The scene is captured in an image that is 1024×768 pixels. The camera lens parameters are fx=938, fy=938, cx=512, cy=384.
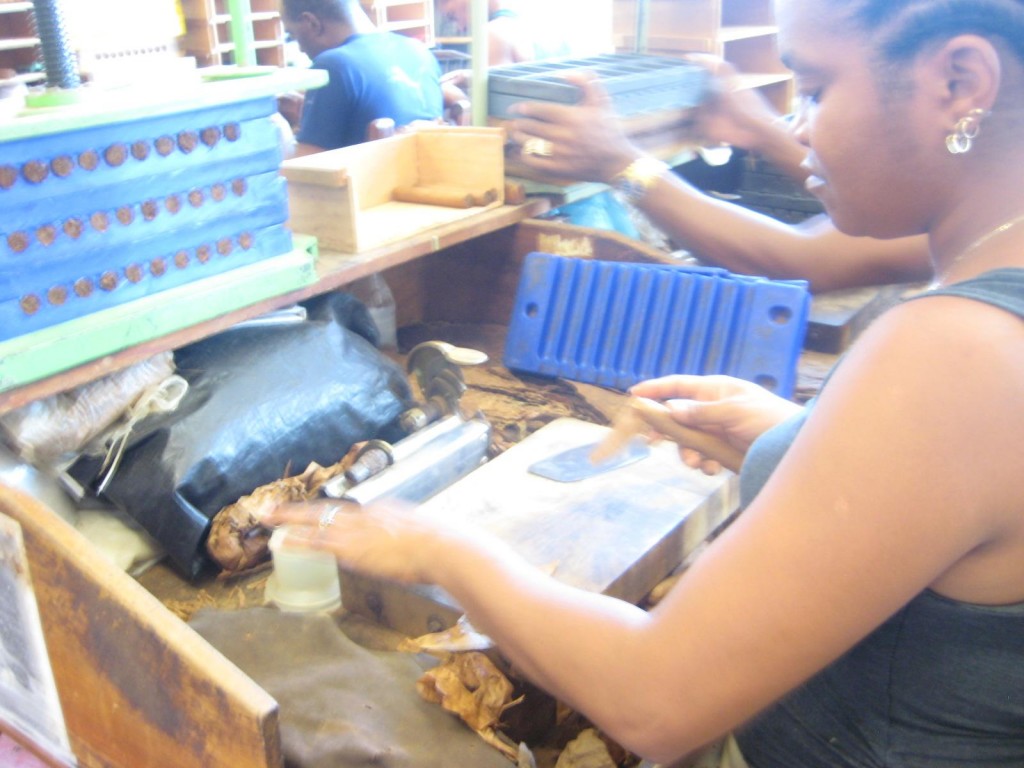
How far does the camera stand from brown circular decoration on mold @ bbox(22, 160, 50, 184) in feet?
3.24

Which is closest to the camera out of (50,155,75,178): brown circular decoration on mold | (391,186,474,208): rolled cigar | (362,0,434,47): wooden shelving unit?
(50,155,75,178): brown circular decoration on mold

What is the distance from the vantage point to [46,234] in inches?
40.3

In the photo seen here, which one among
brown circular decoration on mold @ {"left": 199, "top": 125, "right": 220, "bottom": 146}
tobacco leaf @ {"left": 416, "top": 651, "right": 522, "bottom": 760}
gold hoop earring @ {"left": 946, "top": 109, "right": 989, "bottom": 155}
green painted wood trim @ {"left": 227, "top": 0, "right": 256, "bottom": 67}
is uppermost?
green painted wood trim @ {"left": 227, "top": 0, "right": 256, "bottom": 67}

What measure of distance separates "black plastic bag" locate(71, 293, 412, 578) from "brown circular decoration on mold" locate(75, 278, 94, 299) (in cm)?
20

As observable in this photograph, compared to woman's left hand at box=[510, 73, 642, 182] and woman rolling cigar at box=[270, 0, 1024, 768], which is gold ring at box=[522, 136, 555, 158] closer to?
woman's left hand at box=[510, 73, 642, 182]

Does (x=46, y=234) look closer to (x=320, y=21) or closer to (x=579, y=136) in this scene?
(x=579, y=136)

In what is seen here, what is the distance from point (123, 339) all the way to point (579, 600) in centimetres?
68

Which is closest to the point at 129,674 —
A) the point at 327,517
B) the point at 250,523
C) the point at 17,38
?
the point at 327,517

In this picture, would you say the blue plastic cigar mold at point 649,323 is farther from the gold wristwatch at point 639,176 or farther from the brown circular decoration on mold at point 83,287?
the brown circular decoration on mold at point 83,287

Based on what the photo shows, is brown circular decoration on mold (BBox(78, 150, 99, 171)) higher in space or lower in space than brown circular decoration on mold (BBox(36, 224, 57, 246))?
higher

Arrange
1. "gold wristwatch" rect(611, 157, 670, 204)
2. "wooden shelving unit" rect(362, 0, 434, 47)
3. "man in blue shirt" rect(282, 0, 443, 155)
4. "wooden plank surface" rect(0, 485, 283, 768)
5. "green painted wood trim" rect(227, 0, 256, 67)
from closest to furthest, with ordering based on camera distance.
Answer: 1. "wooden plank surface" rect(0, 485, 283, 768)
2. "green painted wood trim" rect(227, 0, 256, 67)
3. "gold wristwatch" rect(611, 157, 670, 204)
4. "man in blue shirt" rect(282, 0, 443, 155)
5. "wooden shelving unit" rect(362, 0, 434, 47)

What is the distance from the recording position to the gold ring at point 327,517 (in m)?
0.91

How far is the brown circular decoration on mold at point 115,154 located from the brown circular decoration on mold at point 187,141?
7cm

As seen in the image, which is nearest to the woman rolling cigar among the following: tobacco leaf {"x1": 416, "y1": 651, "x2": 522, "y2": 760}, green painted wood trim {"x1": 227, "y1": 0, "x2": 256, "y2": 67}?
tobacco leaf {"x1": 416, "y1": 651, "x2": 522, "y2": 760}
